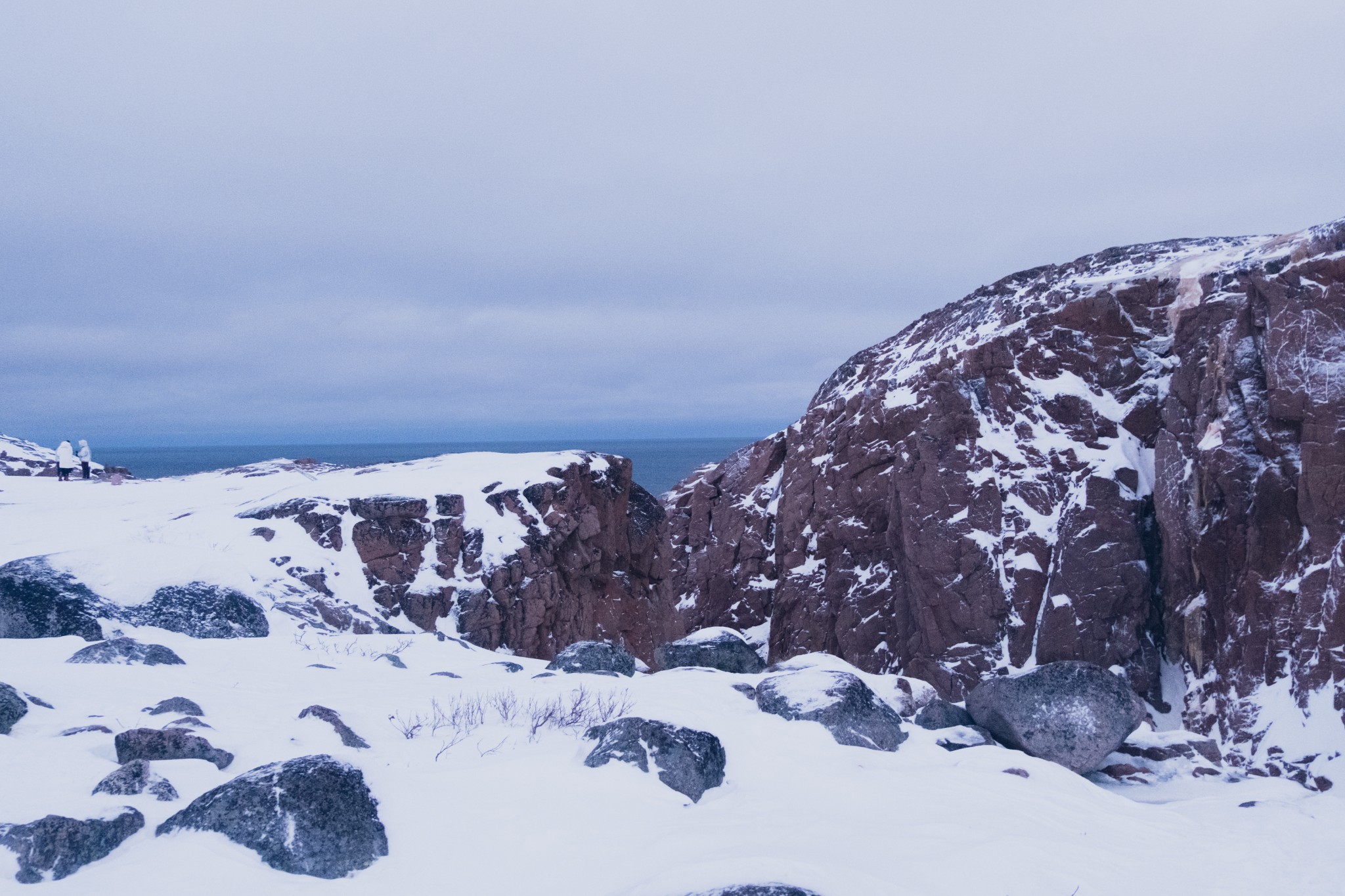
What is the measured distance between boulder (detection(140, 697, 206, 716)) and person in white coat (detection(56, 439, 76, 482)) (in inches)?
1113

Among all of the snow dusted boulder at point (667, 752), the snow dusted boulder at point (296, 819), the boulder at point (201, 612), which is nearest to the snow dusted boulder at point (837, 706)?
the snow dusted boulder at point (667, 752)

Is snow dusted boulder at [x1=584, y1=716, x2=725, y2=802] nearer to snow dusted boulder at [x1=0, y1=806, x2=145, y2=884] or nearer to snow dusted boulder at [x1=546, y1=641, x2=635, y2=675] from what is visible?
snow dusted boulder at [x1=0, y1=806, x2=145, y2=884]

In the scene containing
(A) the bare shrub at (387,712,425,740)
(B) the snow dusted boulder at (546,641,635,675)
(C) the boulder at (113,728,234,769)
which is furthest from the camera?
(B) the snow dusted boulder at (546,641,635,675)

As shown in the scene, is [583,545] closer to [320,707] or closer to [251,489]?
[251,489]

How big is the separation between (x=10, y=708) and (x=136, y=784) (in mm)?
1786

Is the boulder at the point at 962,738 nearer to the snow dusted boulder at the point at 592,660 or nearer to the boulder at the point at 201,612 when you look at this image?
the snow dusted boulder at the point at 592,660

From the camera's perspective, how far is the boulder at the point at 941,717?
10.7 m

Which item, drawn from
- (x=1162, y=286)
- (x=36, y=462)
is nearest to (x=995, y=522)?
(x=1162, y=286)

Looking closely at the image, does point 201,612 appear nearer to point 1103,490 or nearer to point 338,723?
point 338,723

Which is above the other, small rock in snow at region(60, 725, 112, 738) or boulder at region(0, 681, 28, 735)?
boulder at region(0, 681, 28, 735)

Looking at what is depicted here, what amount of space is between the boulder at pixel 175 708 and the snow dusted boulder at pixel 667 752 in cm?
318

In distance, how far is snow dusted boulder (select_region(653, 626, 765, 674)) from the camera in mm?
13219

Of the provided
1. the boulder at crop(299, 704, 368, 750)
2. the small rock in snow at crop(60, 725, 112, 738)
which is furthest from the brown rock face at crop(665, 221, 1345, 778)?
the small rock in snow at crop(60, 725, 112, 738)

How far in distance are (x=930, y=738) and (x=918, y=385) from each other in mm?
24753
